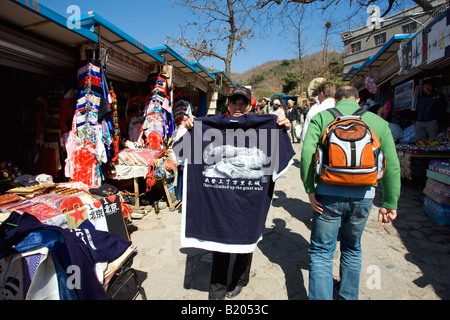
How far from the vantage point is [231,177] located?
2068mm

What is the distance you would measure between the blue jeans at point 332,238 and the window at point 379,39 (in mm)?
38985

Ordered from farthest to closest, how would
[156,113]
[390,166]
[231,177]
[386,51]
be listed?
[386,51] < [156,113] < [231,177] < [390,166]

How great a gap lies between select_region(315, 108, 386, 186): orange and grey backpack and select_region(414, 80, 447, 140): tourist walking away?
19.6 feet

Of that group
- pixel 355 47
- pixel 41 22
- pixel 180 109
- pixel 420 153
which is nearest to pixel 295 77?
pixel 355 47

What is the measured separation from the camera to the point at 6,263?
1.56 metres

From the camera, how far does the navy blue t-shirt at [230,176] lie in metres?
2.06

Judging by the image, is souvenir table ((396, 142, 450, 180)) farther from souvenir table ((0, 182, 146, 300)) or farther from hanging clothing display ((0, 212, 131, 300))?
hanging clothing display ((0, 212, 131, 300))

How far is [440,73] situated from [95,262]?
30.6 ft

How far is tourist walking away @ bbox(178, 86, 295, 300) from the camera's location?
206cm

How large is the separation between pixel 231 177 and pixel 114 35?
3475 mm

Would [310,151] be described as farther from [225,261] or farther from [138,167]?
[138,167]

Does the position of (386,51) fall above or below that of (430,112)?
above

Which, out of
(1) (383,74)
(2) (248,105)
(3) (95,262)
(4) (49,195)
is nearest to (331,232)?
(2) (248,105)
